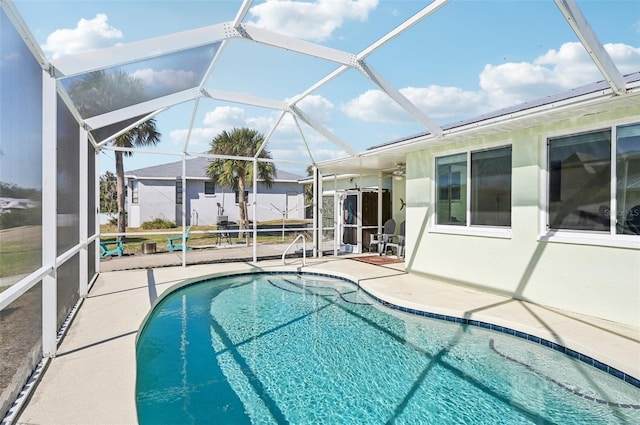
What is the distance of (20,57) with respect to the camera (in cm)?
273

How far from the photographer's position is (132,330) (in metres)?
4.39

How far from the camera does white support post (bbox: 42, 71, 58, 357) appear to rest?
3381 millimetres

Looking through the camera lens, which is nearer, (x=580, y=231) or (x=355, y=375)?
(x=355, y=375)

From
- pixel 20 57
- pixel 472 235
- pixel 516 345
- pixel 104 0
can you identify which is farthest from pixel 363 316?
pixel 104 0

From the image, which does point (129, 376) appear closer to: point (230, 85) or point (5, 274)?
point (5, 274)

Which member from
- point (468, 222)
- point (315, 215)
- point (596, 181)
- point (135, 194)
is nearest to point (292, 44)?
point (468, 222)

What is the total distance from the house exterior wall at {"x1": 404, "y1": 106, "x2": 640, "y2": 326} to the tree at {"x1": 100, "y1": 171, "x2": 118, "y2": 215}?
2246 centimetres

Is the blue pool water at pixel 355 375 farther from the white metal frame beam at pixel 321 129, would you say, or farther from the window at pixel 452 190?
the white metal frame beam at pixel 321 129

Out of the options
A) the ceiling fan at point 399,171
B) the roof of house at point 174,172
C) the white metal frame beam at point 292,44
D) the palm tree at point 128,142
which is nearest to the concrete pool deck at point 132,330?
the ceiling fan at point 399,171

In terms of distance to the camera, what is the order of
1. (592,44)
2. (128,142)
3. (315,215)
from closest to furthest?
1. (592,44)
2. (315,215)
3. (128,142)

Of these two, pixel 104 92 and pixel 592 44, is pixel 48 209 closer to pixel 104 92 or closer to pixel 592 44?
pixel 104 92

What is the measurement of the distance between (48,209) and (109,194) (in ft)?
79.3

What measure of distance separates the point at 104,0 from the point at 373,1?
3831 millimetres

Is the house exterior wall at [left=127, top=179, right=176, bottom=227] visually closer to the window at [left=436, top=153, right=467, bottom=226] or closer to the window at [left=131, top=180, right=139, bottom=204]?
the window at [left=131, top=180, right=139, bottom=204]
